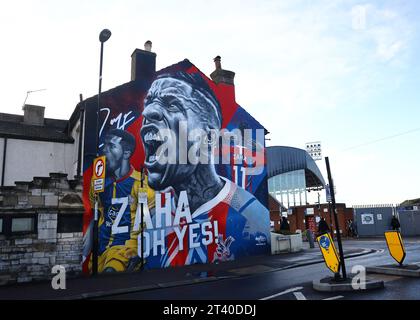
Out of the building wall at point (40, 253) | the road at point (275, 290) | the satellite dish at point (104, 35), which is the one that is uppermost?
the satellite dish at point (104, 35)

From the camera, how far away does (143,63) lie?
18000 mm

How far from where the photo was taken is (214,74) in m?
20.8

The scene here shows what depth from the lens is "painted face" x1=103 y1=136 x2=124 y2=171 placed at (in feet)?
51.7

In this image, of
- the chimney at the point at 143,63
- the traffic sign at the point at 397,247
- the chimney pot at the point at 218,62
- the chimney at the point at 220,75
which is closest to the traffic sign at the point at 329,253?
the traffic sign at the point at 397,247

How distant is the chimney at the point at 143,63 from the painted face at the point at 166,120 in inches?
29.1

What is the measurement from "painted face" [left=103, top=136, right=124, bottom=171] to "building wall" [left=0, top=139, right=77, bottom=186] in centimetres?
245

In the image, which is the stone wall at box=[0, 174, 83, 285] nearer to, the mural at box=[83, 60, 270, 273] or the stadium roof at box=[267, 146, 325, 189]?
the mural at box=[83, 60, 270, 273]

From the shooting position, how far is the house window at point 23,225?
1316 centimetres

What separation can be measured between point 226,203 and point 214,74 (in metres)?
7.50

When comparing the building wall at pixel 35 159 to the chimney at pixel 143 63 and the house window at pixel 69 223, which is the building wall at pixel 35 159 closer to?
the house window at pixel 69 223

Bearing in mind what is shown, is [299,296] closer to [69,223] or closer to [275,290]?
[275,290]
